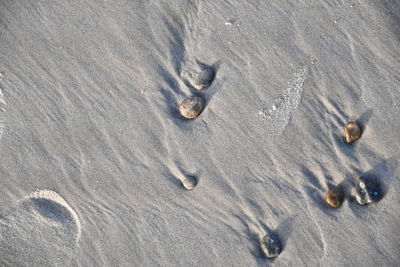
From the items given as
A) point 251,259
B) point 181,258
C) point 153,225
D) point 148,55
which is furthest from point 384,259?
point 148,55

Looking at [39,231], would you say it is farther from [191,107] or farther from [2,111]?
[191,107]

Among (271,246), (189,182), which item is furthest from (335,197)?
(189,182)

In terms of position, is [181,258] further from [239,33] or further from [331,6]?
[331,6]

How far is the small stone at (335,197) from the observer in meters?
3.30

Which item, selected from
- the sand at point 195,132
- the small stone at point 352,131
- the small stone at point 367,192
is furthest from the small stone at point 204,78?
the small stone at point 367,192

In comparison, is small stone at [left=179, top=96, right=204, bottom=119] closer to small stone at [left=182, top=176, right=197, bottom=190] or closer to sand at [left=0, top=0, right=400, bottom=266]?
sand at [left=0, top=0, right=400, bottom=266]

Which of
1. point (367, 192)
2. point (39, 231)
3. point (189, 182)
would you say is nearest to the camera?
point (367, 192)

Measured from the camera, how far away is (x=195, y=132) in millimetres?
3432

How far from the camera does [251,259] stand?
3377 mm

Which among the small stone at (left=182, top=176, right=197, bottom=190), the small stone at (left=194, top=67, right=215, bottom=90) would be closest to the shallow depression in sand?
the small stone at (left=182, top=176, right=197, bottom=190)

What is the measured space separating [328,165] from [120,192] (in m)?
2.13

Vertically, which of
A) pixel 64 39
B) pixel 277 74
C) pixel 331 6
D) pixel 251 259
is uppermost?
pixel 331 6

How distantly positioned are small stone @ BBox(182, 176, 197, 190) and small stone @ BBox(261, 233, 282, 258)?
879 mm

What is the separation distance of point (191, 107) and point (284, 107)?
94 centimetres
